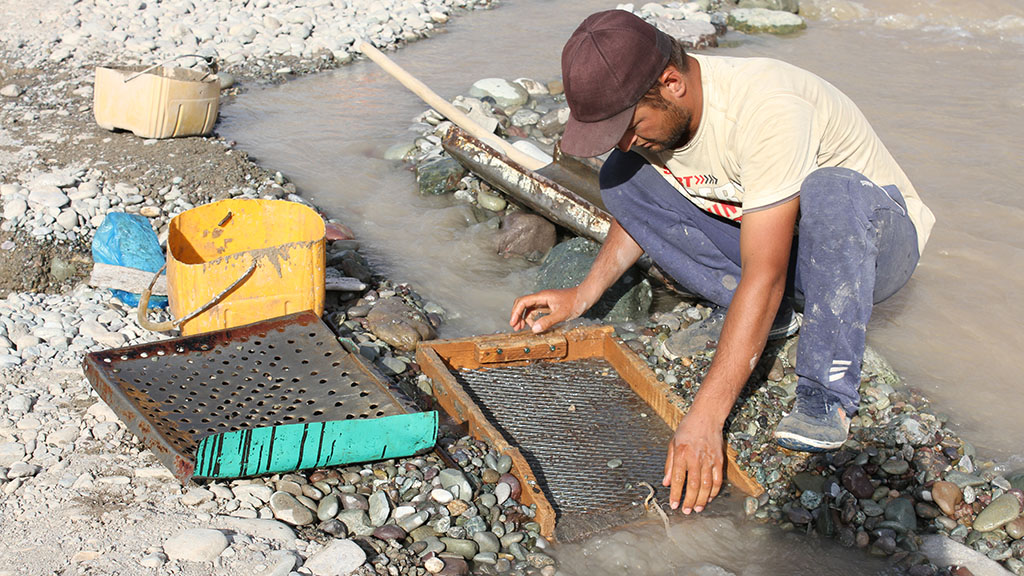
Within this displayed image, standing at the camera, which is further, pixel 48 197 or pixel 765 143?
pixel 48 197

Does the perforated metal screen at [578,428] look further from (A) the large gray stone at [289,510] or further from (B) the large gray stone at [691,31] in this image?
(B) the large gray stone at [691,31]

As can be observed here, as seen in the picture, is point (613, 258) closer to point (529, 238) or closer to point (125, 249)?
point (529, 238)

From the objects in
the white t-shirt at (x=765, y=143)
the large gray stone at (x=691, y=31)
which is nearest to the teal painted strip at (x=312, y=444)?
the white t-shirt at (x=765, y=143)

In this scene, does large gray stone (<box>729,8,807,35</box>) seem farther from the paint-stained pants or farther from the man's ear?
the man's ear

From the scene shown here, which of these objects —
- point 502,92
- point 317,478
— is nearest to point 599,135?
point 317,478

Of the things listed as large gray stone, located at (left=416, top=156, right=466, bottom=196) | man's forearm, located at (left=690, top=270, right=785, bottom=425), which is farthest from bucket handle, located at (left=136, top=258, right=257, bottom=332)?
large gray stone, located at (left=416, top=156, right=466, bottom=196)

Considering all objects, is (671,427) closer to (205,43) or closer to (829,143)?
(829,143)

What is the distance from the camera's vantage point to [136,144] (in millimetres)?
5828

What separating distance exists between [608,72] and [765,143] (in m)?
0.55

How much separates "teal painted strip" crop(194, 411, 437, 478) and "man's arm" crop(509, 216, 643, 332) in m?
0.81

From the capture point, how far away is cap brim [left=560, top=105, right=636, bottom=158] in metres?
2.70

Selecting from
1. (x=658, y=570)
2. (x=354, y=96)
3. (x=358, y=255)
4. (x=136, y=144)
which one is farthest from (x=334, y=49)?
(x=658, y=570)

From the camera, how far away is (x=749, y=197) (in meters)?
2.72

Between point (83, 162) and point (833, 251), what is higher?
point (833, 251)
